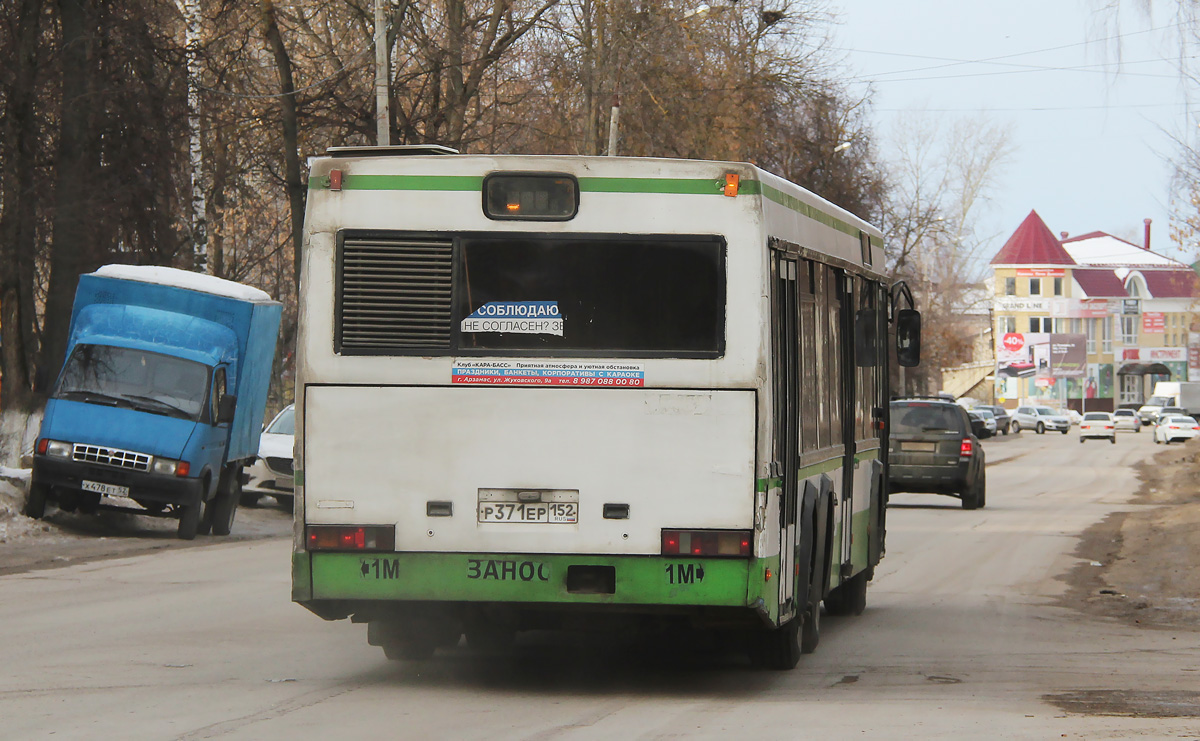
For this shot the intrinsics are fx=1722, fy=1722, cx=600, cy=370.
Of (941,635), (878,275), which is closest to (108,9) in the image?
(878,275)

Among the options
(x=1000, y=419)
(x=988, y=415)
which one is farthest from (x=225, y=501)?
(x=1000, y=419)

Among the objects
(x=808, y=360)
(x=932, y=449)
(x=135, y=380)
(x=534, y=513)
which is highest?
(x=808, y=360)

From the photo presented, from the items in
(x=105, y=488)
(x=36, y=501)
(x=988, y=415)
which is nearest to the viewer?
(x=105, y=488)

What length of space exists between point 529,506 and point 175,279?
44.8 feet

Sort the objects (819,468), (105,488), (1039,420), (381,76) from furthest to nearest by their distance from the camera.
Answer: (1039,420) → (381,76) → (105,488) → (819,468)

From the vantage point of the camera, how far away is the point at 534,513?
28.0 ft

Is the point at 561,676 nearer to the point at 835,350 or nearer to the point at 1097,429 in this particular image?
the point at 835,350

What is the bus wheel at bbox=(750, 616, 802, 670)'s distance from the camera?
9945 millimetres

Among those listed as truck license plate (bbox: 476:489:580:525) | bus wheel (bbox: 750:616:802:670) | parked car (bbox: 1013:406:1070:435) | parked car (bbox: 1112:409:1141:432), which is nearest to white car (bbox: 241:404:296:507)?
bus wheel (bbox: 750:616:802:670)

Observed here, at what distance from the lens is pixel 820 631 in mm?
12375

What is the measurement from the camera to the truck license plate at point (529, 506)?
852 centimetres

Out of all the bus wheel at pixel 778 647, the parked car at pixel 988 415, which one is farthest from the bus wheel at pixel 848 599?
the parked car at pixel 988 415

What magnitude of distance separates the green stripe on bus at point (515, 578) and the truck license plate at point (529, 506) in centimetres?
18

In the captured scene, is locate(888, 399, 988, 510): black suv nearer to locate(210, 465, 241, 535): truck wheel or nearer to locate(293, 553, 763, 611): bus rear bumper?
locate(210, 465, 241, 535): truck wheel
